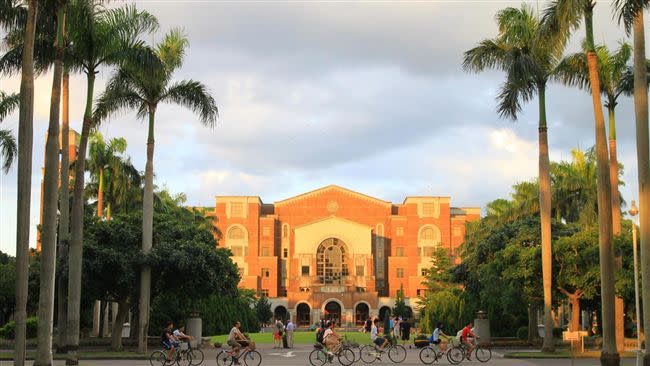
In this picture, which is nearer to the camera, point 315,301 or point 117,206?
point 117,206

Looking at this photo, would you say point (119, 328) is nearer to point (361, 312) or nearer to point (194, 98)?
point (194, 98)

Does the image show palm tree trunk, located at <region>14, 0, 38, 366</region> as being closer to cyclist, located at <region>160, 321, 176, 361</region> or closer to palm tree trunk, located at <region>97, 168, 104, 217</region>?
cyclist, located at <region>160, 321, 176, 361</region>

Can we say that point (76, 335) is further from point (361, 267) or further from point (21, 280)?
A: point (361, 267)

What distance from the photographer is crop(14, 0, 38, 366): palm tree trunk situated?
729 inches

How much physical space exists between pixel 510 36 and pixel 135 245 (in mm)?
17898

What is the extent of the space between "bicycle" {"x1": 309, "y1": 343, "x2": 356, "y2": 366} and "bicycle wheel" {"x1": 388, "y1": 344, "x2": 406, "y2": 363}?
1.76 m

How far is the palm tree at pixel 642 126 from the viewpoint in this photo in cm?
1902

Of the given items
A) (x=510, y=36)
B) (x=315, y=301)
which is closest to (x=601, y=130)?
(x=510, y=36)

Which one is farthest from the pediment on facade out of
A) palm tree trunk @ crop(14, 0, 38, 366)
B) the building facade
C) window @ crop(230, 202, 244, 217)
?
palm tree trunk @ crop(14, 0, 38, 366)

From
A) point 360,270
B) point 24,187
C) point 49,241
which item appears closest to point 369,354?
point 49,241

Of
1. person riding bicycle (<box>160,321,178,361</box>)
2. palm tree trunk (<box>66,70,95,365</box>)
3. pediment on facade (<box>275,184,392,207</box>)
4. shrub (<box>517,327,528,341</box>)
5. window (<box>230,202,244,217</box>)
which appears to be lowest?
shrub (<box>517,327,528,341</box>)

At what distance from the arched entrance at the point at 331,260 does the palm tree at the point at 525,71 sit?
64627 millimetres

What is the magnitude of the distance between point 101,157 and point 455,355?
28.2 metres

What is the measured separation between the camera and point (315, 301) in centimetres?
9319
